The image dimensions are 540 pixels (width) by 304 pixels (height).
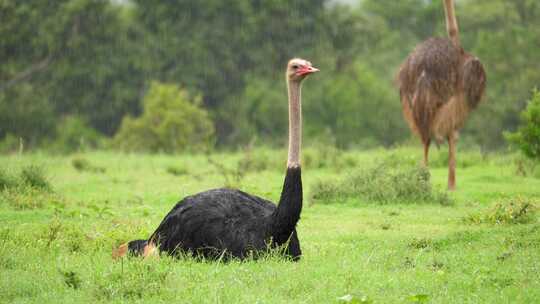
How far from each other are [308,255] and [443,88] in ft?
16.4

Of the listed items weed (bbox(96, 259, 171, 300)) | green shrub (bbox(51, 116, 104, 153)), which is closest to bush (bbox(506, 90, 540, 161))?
weed (bbox(96, 259, 171, 300))

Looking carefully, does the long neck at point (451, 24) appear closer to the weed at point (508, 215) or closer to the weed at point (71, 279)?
the weed at point (508, 215)

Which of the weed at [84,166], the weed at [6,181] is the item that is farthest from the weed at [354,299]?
the weed at [84,166]

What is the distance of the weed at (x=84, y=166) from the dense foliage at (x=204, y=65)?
14.2 meters

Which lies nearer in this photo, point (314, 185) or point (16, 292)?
point (16, 292)

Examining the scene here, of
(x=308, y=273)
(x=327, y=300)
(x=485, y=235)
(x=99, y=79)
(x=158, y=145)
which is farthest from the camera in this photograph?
(x=99, y=79)

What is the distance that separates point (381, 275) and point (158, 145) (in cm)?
1986

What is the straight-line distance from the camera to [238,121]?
31.8m

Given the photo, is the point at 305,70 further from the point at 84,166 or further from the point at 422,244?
the point at 84,166

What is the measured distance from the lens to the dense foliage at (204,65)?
30.5 meters

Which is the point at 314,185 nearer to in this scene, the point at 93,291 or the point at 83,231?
the point at 83,231

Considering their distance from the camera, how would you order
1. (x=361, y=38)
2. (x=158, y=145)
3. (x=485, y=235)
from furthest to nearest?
1. (x=361, y=38)
2. (x=158, y=145)
3. (x=485, y=235)

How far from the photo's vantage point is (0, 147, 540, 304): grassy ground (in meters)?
5.67

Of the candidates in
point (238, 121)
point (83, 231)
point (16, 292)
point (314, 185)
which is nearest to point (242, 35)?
point (238, 121)
